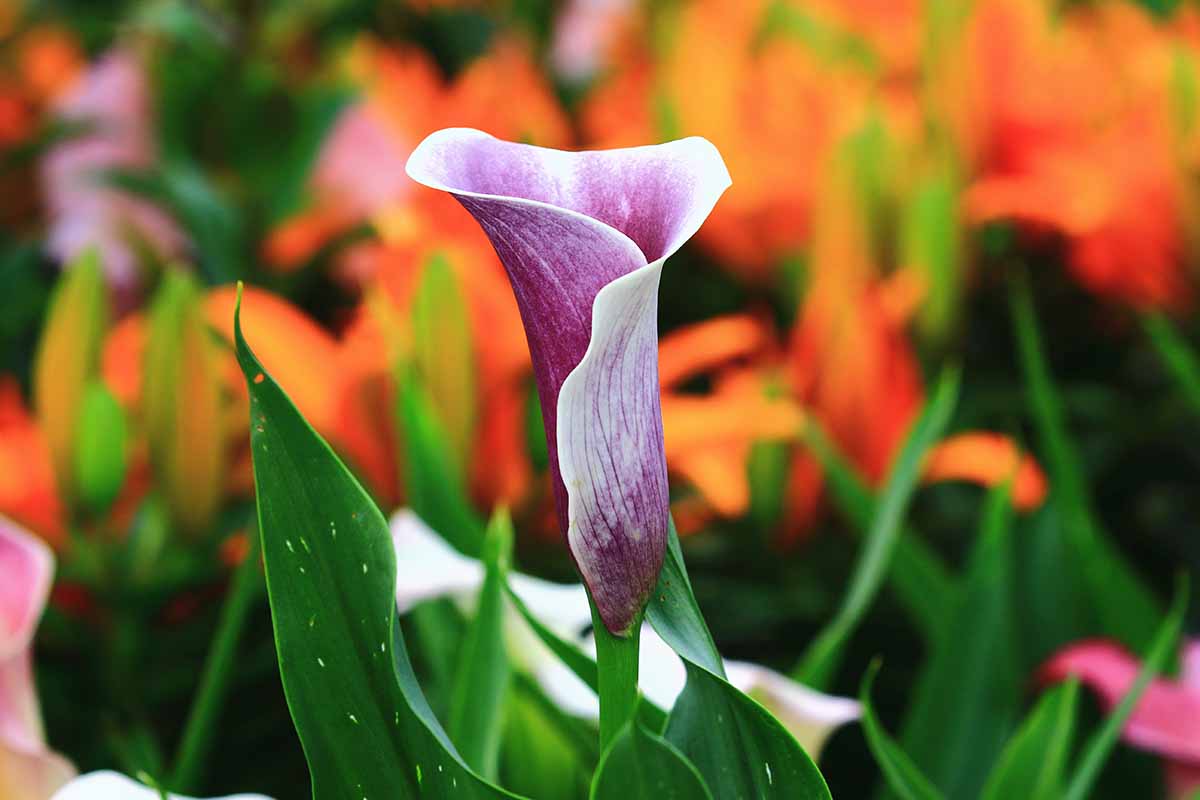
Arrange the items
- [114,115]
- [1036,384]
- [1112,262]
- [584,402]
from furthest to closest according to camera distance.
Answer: [114,115], [1112,262], [1036,384], [584,402]

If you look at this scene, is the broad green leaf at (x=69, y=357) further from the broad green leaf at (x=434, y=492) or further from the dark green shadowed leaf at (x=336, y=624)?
the dark green shadowed leaf at (x=336, y=624)

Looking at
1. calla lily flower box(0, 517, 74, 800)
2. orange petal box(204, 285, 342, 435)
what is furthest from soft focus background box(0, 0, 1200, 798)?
calla lily flower box(0, 517, 74, 800)

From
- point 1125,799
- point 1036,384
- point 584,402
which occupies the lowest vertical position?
point 1125,799

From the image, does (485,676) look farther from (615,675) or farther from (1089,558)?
(1089,558)

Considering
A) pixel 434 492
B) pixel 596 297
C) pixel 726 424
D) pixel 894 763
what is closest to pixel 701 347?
pixel 726 424

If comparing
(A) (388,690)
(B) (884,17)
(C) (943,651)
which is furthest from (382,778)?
(B) (884,17)

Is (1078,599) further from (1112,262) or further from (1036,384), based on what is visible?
(1112,262)

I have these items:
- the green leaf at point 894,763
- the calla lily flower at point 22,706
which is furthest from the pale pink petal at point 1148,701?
the calla lily flower at point 22,706

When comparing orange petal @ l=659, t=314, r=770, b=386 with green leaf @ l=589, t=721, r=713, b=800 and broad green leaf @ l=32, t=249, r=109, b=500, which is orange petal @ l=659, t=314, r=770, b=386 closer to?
broad green leaf @ l=32, t=249, r=109, b=500
